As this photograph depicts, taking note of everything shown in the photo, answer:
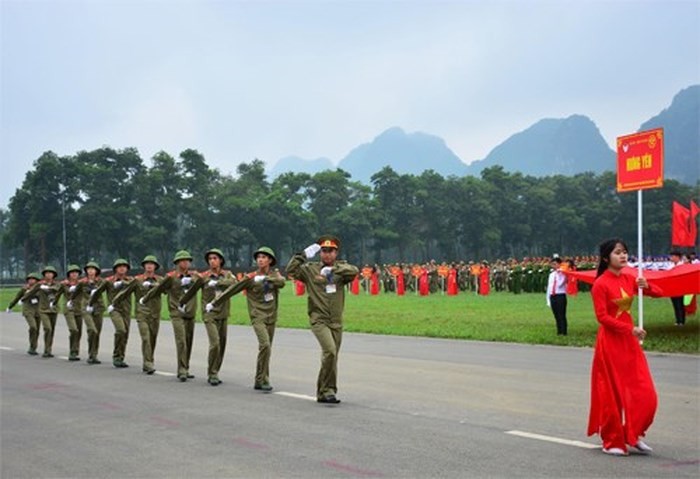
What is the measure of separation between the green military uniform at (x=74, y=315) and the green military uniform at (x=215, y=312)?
475cm

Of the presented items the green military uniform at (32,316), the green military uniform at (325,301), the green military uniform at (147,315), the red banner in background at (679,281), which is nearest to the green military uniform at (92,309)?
the green military uniform at (147,315)

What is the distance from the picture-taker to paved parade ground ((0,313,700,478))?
618 cm

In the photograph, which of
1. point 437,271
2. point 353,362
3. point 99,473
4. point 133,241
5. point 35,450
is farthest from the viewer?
point 133,241

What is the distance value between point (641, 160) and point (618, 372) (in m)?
6.19

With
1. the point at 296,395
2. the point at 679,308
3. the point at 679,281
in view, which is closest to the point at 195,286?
the point at 296,395

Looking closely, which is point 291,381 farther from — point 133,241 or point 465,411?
point 133,241

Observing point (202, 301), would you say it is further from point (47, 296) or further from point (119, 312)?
point (47, 296)

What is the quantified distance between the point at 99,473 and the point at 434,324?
15195 millimetres

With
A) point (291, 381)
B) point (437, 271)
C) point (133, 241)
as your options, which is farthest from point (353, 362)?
point (133, 241)

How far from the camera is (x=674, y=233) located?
21000 millimetres

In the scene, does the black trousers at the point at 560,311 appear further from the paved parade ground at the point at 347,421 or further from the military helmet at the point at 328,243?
the military helmet at the point at 328,243

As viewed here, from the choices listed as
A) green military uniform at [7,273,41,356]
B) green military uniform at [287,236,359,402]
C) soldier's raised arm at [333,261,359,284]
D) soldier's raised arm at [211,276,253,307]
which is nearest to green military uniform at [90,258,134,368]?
green military uniform at [7,273,41,356]

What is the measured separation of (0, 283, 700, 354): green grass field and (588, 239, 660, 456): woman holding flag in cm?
812

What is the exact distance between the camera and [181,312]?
39.8 ft
